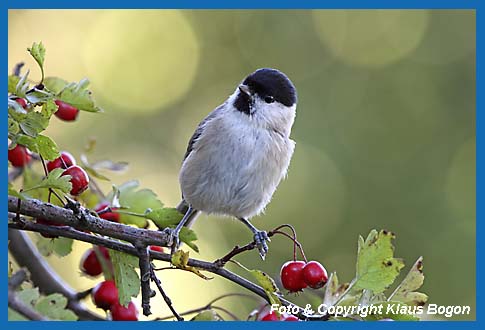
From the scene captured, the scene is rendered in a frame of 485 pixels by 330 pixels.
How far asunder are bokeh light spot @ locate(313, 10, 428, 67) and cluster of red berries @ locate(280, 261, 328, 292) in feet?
13.3

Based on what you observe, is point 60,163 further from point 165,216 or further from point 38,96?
point 38,96

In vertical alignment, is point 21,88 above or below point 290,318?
above

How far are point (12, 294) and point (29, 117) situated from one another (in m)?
0.46

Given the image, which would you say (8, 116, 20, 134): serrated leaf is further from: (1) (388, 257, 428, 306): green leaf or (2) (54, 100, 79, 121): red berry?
(1) (388, 257, 428, 306): green leaf

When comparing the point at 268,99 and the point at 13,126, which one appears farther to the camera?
the point at 268,99

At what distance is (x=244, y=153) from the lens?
235cm

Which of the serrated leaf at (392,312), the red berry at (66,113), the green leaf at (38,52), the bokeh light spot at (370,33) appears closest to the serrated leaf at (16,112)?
the green leaf at (38,52)

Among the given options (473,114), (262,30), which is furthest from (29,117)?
(262,30)

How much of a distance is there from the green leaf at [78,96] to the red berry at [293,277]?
1.98ft

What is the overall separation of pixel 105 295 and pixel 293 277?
546mm

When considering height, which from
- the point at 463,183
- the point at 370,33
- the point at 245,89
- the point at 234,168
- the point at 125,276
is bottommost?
the point at 125,276

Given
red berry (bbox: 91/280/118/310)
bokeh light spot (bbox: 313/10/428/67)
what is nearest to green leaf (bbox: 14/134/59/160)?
red berry (bbox: 91/280/118/310)

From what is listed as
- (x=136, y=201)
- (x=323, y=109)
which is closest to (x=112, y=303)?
(x=136, y=201)

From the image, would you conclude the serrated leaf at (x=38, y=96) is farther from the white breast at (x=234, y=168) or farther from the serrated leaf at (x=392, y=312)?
the white breast at (x=234, y=168)
